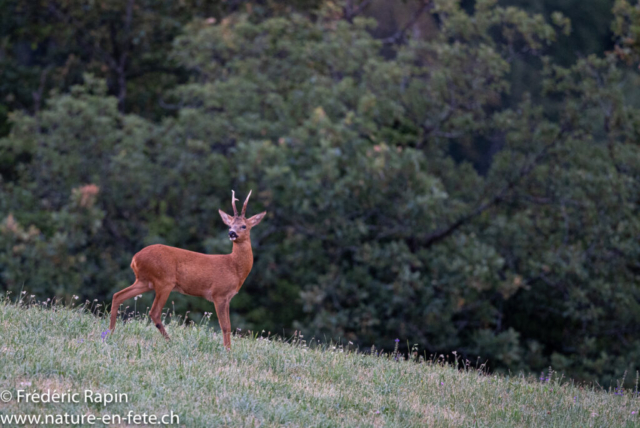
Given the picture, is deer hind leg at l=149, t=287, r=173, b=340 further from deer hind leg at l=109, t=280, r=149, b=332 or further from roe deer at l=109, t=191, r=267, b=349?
deer hind leg at l=109, t=280, r=149, b=332

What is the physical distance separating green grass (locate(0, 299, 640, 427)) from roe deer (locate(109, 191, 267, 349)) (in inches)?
14.1

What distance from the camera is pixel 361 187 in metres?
15.2

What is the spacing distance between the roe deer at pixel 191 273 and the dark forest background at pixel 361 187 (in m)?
7.85

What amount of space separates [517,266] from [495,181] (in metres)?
1.97

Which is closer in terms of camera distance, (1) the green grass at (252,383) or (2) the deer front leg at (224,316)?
(1) the green grass at (252,383)

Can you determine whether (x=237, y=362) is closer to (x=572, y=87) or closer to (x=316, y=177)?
(x=316, y=177)

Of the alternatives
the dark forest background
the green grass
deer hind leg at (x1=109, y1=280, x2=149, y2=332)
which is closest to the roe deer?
deer hind leg at (x1=109, y1=280, x2=149, y2=332)

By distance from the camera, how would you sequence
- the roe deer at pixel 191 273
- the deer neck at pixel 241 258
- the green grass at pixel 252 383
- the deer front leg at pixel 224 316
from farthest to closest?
the deer neck at pixel 241 258 < the deer front leg at pixel 224 316 < the roe deer at pixel 191 273 < the green grass at pixel 252 383

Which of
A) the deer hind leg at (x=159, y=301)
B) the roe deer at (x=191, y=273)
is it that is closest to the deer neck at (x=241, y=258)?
the roe deer at (x=191, y=273)

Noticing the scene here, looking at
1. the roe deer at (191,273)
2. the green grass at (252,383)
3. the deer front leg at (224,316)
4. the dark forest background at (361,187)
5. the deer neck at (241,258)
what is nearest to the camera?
the green grass at (252,383)

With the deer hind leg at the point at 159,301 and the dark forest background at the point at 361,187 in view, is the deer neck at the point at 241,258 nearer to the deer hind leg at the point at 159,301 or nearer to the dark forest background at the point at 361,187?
the deer hind leg at the point at 159,301

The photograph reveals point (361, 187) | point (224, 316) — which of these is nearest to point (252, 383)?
point (224, 316)

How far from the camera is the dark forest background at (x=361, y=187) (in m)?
15.1

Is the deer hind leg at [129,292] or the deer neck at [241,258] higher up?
the deer neck at [241,258]
